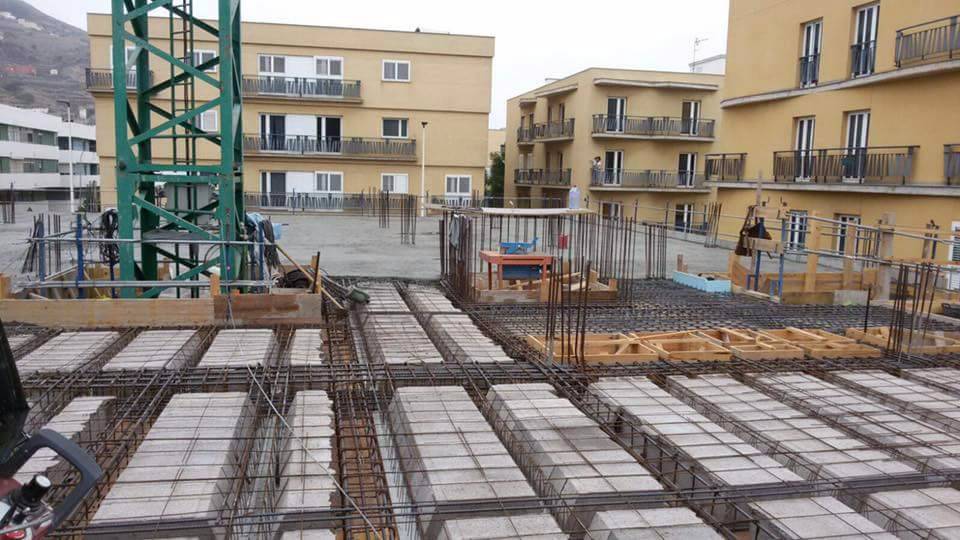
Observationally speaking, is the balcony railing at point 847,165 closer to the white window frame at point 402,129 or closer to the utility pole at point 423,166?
the utility pole at point 423,166

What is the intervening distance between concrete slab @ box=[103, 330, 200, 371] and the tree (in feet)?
144

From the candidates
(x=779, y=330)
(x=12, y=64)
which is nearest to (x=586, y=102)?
(x=779, y=330)

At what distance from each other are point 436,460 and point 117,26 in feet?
25.5

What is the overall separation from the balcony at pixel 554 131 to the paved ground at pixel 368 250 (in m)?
13.4

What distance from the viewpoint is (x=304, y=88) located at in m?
34.6

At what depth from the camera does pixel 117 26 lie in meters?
9.76

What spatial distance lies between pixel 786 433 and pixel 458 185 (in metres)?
31.7

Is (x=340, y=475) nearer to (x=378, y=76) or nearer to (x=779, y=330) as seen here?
(x=779, y=330)

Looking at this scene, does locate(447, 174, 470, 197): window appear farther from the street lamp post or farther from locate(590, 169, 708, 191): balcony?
locate(590, 169, 708, 191): balcony

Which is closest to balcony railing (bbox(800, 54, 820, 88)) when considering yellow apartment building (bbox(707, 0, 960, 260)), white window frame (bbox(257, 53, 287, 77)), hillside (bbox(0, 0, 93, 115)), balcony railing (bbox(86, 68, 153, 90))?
yellow apartment building (bbox(707, 0, 960, 260))

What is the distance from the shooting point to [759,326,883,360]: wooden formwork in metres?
8.74

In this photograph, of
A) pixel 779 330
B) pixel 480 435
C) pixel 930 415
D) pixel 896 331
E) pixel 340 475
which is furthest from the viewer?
pixel 779 330

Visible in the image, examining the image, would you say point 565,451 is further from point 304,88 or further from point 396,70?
point 396,70

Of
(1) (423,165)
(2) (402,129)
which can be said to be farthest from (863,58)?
(2) (402,129)
